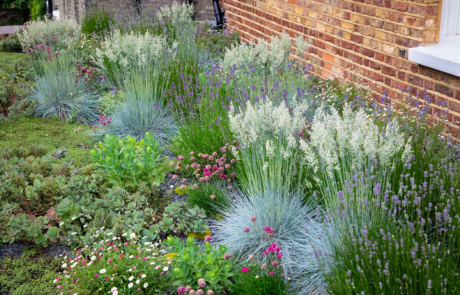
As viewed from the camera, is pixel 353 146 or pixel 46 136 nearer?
pixel 353 146

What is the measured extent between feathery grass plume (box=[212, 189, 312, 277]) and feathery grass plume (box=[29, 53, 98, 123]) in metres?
3.70

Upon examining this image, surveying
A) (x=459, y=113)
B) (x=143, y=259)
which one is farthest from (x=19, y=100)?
(x=459, y=113)

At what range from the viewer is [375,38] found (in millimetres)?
4867

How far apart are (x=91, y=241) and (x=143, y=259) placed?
647mm

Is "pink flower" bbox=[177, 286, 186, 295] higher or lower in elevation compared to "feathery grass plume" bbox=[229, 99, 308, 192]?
lower

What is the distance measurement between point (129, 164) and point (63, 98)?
3109 mm

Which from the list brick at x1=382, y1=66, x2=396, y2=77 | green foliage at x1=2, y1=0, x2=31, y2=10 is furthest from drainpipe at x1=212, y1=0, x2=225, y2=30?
green foliage at x1=2, y1=0, x2=31, y2=10

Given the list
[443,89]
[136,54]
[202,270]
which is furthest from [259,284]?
[136,54]

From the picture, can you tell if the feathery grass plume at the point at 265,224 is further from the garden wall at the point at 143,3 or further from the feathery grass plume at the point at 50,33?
the garden wall at the point at 143,3

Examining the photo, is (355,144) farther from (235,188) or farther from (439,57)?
(439,57)

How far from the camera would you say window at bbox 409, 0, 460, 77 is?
386 cm

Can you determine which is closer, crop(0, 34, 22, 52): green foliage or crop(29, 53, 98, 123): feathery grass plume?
crop(29, 53, 98, 123): feathery grass plume

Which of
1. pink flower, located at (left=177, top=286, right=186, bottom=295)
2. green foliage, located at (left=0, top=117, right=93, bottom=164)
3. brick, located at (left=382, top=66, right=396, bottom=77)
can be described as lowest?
pink flower, located at (left=177, top=286, right=186, bottom=295)

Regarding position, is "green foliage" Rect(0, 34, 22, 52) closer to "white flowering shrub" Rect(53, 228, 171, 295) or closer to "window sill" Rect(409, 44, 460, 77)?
"white flowering shrub" Rect(53, 228, 171, 295)
